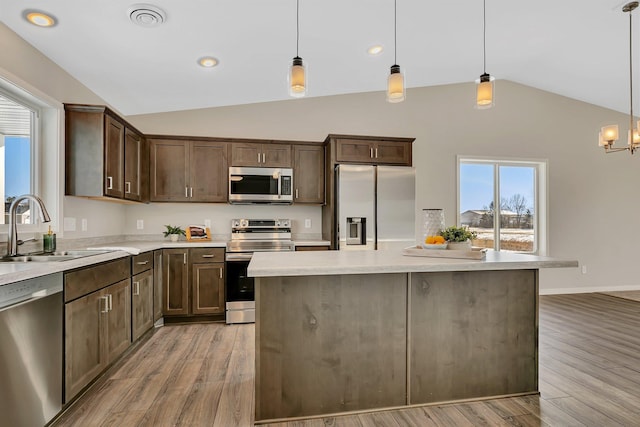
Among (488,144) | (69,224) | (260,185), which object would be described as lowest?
(69,224)

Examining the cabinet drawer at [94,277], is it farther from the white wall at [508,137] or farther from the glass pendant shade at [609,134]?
the glass pendant shade at [609,134]

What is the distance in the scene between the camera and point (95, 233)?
345cm

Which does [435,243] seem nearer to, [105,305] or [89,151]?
[105,305]

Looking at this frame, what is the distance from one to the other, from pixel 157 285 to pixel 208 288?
0.50m

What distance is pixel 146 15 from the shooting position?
2.35m

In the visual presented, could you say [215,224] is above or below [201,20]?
below

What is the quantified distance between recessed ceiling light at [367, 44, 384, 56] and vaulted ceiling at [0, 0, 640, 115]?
0.04m

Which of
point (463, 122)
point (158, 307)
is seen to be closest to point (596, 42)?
point (463, 122)

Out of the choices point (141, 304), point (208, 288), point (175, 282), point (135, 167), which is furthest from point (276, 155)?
point (141, 304)

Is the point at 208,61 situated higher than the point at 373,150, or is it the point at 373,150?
the point at 208,61

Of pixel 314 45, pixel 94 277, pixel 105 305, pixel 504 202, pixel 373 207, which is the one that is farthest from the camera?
pixel 504 202

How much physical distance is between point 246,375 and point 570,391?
214cm

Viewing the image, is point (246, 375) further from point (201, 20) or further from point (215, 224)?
point (201, 20)

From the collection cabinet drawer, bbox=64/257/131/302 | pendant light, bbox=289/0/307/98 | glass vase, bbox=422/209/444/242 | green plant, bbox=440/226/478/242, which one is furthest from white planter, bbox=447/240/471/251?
cabinet drawer, bbox=64/257/131/302
